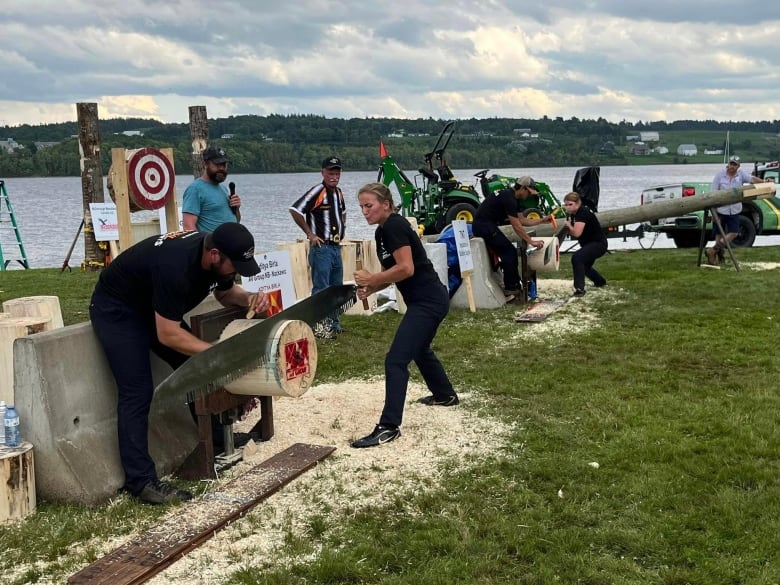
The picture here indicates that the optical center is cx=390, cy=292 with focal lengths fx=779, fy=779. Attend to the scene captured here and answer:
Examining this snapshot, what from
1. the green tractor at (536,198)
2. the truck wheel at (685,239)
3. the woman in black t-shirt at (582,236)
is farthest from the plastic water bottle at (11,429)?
the truck wheel at (685,239)

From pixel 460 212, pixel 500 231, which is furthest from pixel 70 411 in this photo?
pixel 460 212

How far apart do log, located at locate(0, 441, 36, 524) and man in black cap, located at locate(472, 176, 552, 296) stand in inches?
317

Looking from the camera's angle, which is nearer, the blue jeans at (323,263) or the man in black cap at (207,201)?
the man in black cap at (207,201)

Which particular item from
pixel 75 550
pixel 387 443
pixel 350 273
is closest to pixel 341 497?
pixel 387 443

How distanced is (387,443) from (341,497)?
37.3 inches

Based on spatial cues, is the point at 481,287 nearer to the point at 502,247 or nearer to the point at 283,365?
the point at 502,247

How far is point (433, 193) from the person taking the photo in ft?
68.4

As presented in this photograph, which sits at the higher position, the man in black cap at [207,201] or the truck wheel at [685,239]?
the man in black cap at [207,201]

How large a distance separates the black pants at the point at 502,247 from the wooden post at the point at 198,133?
164 inches

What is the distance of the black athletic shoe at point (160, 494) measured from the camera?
4.66 m

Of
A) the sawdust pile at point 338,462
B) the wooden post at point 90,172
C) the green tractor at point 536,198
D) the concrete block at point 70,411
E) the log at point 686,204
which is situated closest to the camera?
the sawdust pile at point 338,462

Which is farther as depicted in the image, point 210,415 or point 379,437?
point 379,437

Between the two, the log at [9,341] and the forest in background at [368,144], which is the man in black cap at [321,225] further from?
the forest in background at [368,144]

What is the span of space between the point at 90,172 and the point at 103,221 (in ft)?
4.08
